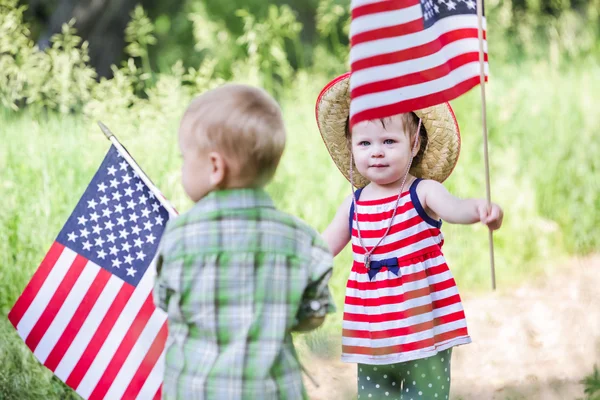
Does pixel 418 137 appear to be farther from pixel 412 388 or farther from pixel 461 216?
Answer: pixel 412 388

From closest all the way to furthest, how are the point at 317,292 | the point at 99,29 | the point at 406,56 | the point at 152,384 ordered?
1. the point at 317,292
2. the point at 406,56
3. the point at 152,384
4. the point at 99,29

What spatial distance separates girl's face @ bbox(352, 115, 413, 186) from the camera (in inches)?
118

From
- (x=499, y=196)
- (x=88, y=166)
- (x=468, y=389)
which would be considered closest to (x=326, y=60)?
(x=499, y=196)

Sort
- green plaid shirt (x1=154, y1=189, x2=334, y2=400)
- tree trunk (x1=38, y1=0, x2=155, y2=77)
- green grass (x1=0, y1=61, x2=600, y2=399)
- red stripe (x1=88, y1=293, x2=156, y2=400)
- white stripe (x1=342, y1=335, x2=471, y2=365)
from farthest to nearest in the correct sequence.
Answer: tree trunk (x1=38, y1=0, x2=155, y2=77) < green grass (x1=0, y1=61, x2=600, y2=399) < red stripe (x1=88, y1=293, x2=156, y2=400) < white stripe (x1=342, y1=335, x2=471, y2=365) < green plaid shirt (x1=154, y1=189, x2=334, y2=400)

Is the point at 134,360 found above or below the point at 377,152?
below

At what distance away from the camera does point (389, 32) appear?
9.58ft

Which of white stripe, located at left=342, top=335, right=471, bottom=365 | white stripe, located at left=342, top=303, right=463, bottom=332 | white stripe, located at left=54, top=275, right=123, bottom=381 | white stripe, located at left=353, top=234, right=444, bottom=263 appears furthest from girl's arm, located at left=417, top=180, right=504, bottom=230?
white stripe, located at left=54, top=275, right=123, bottom=381

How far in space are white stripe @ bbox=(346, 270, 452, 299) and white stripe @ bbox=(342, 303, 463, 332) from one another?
3.6 inches

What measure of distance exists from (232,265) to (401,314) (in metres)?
0.82

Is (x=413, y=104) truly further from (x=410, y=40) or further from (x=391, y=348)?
(x=391, y=348)

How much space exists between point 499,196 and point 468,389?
202 centimetres

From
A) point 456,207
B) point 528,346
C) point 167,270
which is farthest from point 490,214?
point 528,346

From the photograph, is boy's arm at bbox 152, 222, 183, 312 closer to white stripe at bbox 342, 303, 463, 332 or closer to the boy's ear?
the boy's ear

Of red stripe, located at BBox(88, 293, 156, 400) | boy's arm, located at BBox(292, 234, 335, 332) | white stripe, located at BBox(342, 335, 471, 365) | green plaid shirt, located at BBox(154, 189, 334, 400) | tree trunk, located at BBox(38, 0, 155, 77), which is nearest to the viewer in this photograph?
green plaid shirt, located at BBox(154, 189, 334, 400)
